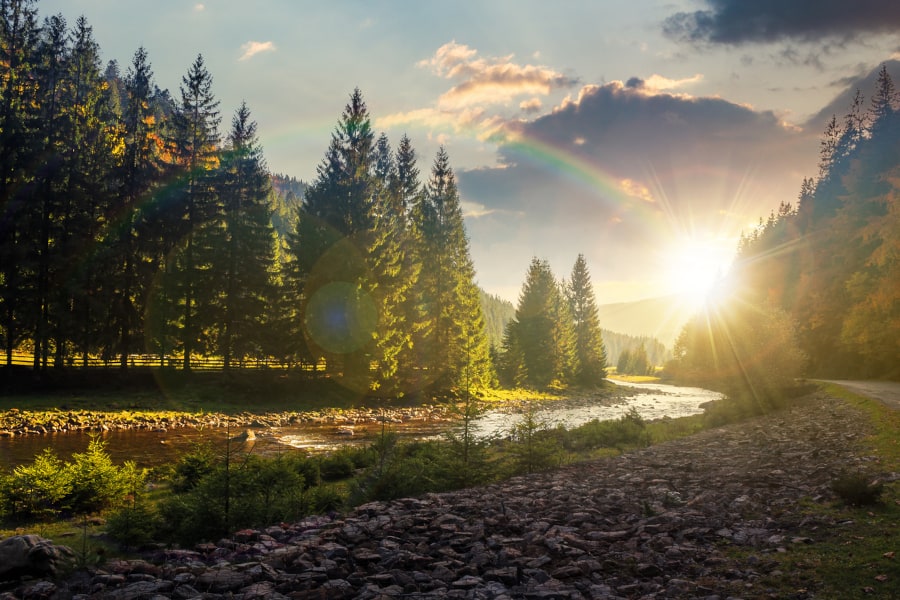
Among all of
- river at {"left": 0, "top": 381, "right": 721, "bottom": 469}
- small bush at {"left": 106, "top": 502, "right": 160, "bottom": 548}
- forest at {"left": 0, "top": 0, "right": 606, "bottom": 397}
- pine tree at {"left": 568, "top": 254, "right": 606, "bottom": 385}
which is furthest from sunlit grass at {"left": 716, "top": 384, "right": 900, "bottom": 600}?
pine tree at {"left": 568, "top": 254, "right": 606, "bottom": 385}

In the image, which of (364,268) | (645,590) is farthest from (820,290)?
(645,590)

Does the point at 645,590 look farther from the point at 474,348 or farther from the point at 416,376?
the point at 474,348

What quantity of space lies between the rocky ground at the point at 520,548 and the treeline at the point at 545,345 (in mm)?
50657

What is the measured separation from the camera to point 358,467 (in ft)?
51.3

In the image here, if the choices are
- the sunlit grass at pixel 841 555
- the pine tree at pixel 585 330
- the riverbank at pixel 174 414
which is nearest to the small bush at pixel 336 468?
the riverbank at pixel 174 414

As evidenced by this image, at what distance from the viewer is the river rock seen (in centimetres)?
655

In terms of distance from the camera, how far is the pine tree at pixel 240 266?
121ft

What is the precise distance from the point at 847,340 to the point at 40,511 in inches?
2110

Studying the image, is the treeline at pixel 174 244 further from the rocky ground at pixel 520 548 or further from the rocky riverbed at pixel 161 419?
the rocky ground at pixel 520 548

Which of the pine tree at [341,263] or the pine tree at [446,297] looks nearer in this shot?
the pine tree at [341,263]

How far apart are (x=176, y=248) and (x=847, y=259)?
59424 mm

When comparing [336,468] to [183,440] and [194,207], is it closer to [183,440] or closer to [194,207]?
[183,440]

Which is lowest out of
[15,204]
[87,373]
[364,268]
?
[87,373]

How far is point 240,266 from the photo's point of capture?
3769 centimetres
